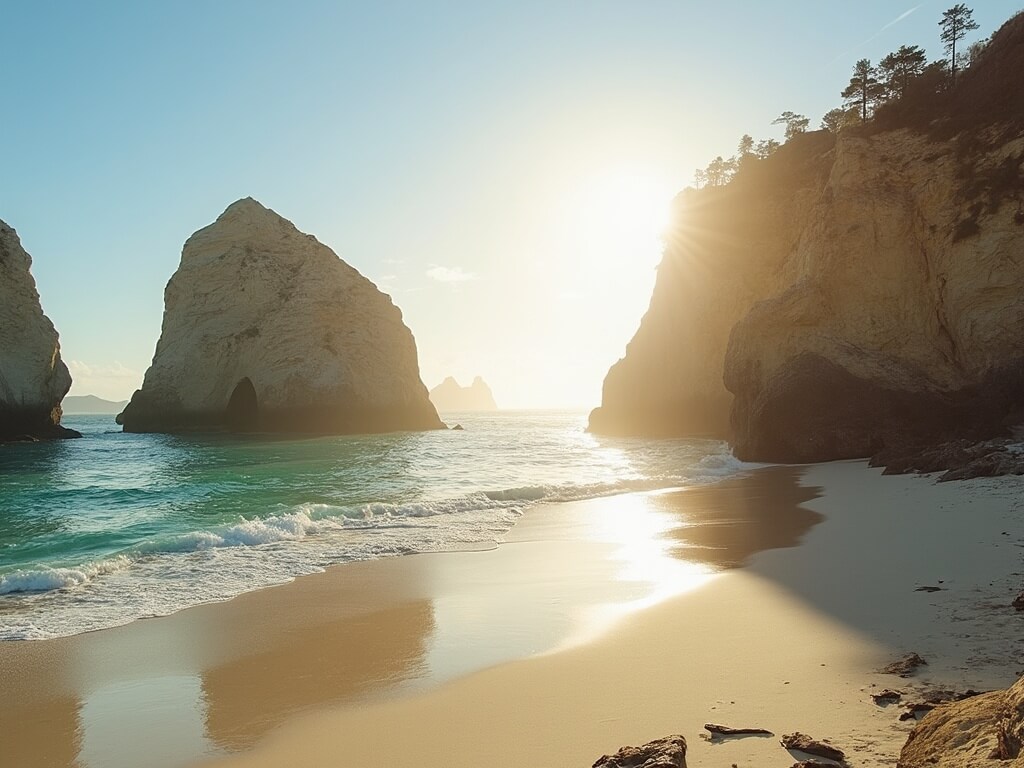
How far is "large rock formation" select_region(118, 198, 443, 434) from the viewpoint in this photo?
51.2m

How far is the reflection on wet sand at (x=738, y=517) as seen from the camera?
973 centimetres

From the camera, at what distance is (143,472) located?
2386 cm

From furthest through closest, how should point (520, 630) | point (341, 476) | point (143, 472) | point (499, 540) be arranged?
point (143, 472)
point (341, 476)
point (499, 540)
point (520, 630)

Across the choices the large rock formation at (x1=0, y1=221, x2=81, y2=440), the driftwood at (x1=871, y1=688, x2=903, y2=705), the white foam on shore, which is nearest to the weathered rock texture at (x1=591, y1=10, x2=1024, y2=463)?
the white foam on shore

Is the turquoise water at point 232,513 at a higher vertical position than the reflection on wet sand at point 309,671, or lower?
lower

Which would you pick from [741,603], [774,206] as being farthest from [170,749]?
[774,206]

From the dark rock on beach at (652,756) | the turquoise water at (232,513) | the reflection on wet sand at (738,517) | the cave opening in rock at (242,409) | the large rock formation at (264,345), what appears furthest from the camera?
the cave opening in rock at (242,409)

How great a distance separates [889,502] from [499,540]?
7.30 m

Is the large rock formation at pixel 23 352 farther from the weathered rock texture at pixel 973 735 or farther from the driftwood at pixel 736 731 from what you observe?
the weathered rock texture at pixel 973 735

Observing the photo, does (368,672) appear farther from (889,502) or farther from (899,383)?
(899,383)

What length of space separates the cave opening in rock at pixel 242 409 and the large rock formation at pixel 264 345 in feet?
0.28

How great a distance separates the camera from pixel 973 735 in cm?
250

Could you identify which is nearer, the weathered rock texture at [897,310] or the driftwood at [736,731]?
the driftwood at [736,731]

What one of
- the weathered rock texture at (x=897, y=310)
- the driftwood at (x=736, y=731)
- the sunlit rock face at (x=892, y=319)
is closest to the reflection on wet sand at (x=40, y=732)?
the driftwood at (x=736, y=731)
